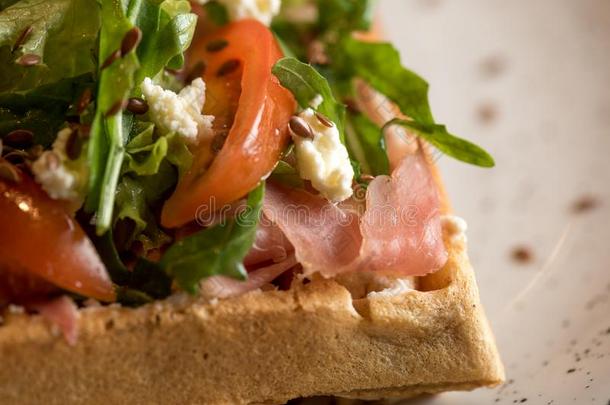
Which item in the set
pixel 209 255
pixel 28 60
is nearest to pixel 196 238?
pixel 209 255

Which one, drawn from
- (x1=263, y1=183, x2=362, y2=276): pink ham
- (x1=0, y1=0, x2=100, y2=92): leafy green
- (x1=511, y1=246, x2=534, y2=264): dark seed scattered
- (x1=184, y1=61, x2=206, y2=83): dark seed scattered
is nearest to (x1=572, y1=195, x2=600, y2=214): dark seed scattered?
(x1=511, y1=246, x2=534, y2=264): dark seed scattered

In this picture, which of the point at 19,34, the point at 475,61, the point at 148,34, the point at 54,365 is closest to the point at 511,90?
the point at 475,61

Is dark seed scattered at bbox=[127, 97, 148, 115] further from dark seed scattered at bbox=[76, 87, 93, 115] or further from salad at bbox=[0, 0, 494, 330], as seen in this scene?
dark seed scattered at bbox=[76, 87, 93, 115]

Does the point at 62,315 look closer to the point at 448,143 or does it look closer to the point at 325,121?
the point at 325,121

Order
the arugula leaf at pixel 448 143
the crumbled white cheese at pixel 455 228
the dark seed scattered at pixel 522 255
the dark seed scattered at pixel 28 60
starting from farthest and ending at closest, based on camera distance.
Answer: the dark seed scattered at pixel 522 255
the arugula leaf at pixel 448 143
the crumbled white cheese at pixel 455 228
the dark seed scattered at pixel 28 60

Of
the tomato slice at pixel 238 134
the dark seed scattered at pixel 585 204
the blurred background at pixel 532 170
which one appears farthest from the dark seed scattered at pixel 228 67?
the dark seed scattered at pixel 585 204

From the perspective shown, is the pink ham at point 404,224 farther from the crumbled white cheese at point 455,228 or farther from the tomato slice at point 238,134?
the tomato slice at point 238,134
